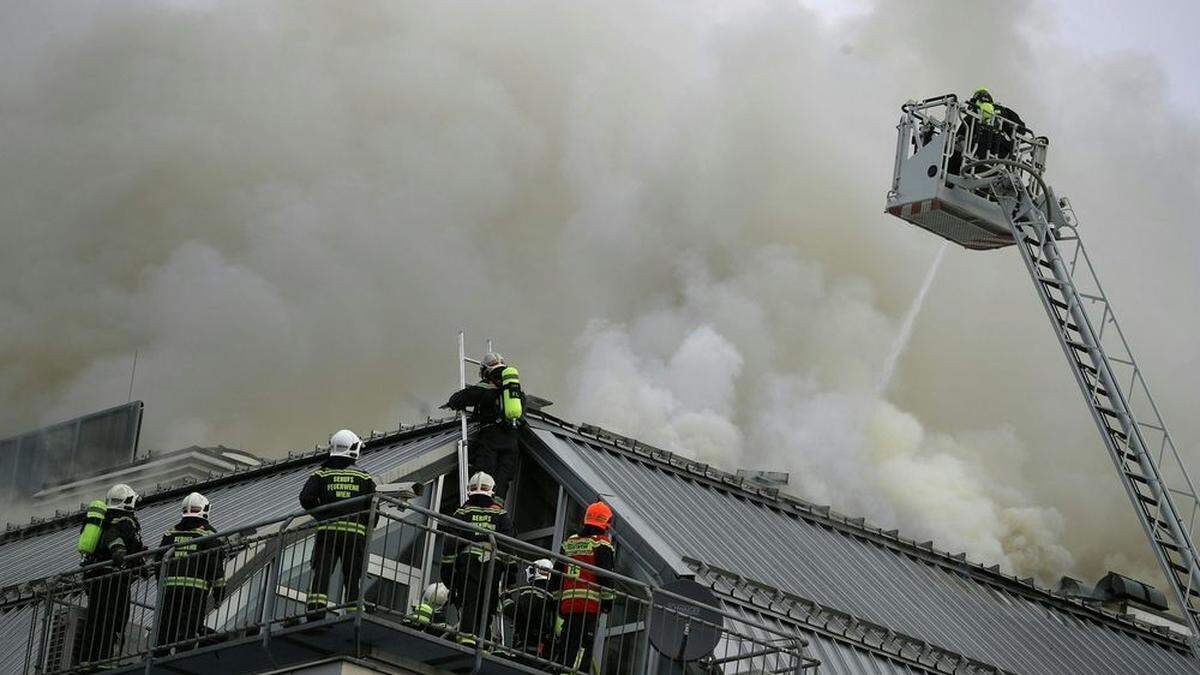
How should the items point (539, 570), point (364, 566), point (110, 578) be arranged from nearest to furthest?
point (364, 566)
point (539, 570)
point (110, 578)

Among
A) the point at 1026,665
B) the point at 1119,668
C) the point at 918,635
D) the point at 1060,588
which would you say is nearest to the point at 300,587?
the point at 918,635

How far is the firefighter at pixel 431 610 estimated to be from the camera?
65.1 feet

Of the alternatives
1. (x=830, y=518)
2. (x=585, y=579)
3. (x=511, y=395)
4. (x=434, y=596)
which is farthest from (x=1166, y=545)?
(x=434, y=596)

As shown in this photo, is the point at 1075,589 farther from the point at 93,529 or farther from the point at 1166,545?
the point at 93,529

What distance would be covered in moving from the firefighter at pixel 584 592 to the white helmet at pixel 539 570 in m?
0.15

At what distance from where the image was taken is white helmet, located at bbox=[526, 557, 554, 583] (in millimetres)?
21047

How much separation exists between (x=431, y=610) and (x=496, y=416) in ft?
20.9

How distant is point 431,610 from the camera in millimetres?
20016

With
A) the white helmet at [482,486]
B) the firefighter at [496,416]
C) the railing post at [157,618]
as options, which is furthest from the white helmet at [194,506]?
the firefighter at [496,416]

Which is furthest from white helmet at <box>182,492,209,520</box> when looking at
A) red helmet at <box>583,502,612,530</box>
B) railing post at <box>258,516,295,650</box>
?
red helmet at <box>583,502,612,530</box>

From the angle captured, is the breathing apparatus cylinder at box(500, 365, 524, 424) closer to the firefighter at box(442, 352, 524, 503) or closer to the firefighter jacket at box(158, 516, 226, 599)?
the firefighter at box(442, 352, 524, 503)

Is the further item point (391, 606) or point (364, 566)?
point (391, 606)

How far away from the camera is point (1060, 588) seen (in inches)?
1421

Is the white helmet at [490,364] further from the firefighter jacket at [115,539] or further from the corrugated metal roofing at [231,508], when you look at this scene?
the firefighter jacket at [115,539]
